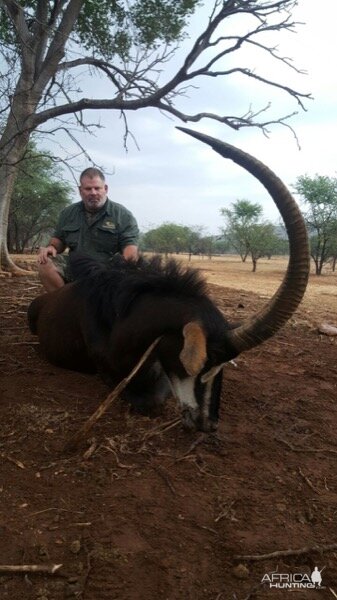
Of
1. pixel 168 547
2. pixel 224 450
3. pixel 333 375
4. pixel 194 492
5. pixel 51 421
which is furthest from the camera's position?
pixel 333 375

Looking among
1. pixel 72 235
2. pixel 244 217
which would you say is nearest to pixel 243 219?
pixel 244 217

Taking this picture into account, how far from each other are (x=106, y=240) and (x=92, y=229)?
0.71 feet

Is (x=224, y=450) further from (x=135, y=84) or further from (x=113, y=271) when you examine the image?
(x=135, y=84)

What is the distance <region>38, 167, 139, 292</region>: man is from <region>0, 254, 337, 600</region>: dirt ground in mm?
1631

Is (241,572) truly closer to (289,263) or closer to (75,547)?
(75,547)

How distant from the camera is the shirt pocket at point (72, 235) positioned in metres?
5.77

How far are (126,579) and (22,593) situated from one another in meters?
0.42

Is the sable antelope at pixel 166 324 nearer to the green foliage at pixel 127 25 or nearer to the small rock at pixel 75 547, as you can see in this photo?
the small rock at pixel 75 547

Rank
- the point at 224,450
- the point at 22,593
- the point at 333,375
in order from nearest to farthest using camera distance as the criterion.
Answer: the point at 22,593 < the point at 224,450 < the point at 333,375

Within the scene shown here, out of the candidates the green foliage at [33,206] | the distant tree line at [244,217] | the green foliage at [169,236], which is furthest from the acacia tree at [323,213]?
the green foliage at [169,236]

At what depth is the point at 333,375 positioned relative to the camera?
480cm

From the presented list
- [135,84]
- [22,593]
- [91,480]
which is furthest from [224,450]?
[135,84]

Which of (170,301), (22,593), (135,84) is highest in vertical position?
(135,84)

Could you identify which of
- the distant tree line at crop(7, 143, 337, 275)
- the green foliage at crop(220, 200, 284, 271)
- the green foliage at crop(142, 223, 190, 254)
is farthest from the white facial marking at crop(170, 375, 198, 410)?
the green foliage at crop(142, 223, 190, 254)
